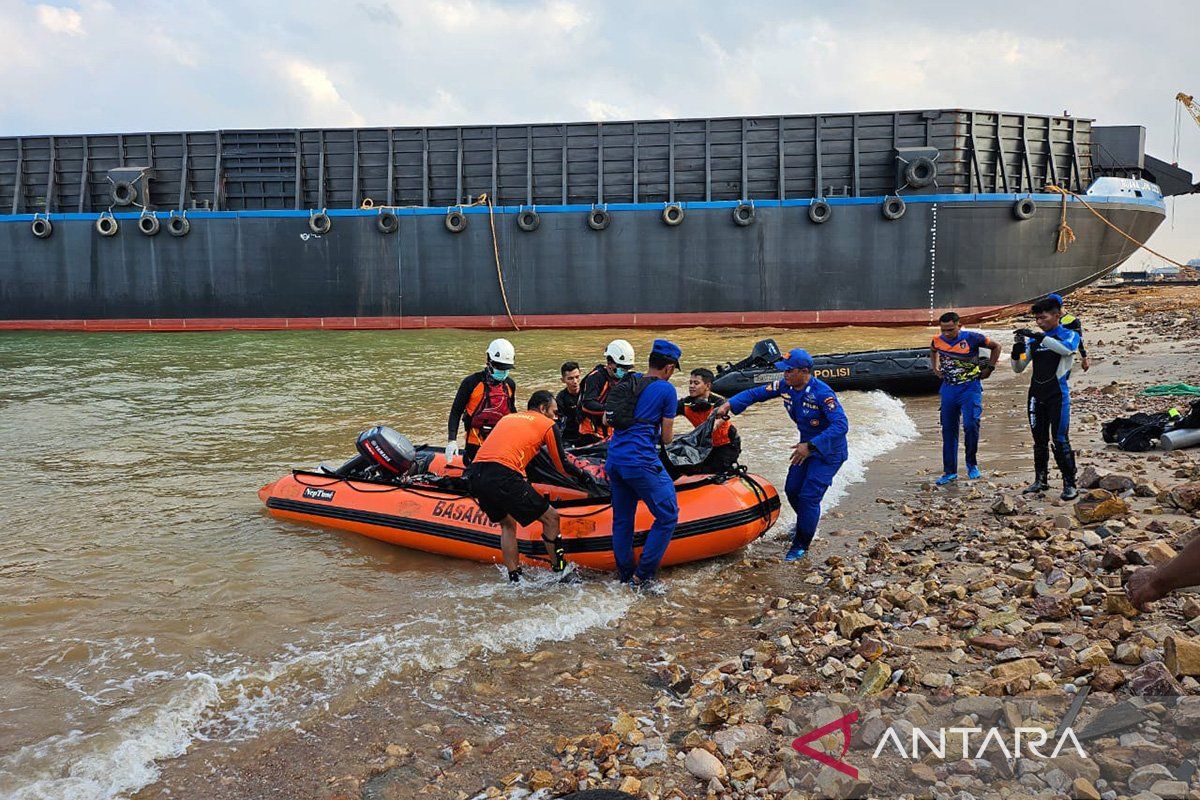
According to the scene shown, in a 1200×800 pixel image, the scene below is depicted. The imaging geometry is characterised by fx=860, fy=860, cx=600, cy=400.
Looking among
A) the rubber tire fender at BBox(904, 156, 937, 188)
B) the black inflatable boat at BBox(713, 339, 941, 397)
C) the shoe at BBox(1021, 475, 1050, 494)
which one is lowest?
the shoe at BBox(1021, 475, 1050, 494)

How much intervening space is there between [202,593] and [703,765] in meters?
4.24

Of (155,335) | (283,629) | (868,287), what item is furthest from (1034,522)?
(155,335)

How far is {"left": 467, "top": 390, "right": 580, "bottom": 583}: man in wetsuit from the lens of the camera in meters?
6.00

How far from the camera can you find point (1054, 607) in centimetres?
428

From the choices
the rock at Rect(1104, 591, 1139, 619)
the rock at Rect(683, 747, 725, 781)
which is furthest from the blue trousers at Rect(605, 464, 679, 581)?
the rock at Rect(1104, 591, 1139, 619)

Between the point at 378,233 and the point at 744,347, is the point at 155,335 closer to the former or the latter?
the point at 378,233

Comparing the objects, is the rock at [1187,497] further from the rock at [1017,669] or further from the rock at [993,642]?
the rock at [1017,669]

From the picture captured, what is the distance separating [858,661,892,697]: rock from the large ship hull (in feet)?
72.8

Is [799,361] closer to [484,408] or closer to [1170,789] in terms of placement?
[484,408]

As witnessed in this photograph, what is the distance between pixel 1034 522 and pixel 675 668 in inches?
124

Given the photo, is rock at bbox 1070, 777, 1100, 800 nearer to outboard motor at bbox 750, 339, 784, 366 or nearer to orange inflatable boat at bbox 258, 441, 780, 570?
orange inflatable boat at bbox 258, 441, 780, 570

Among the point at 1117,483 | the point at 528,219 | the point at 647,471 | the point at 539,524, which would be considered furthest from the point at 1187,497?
the point at 528,219

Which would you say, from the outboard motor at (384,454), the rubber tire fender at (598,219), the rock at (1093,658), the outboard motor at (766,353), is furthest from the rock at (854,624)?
the rubber tire fender at (598,219)

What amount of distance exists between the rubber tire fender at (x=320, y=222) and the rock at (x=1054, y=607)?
24665 mm
